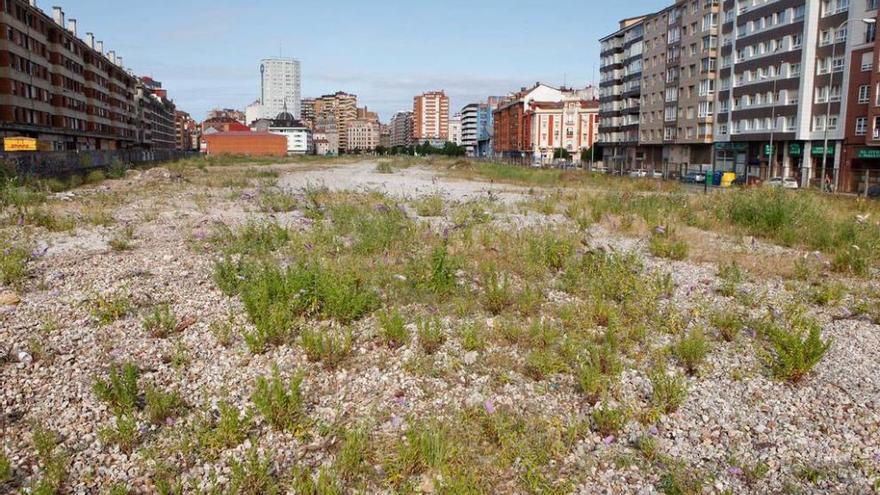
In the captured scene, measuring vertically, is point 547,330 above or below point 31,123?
below

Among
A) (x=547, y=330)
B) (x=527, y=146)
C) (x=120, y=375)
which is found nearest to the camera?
(x=120, y=375)

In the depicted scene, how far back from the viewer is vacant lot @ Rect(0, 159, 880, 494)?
6.05 metres

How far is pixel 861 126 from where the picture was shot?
5181cm

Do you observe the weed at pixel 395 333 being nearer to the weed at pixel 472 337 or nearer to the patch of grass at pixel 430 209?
the weed at pixel 472 337

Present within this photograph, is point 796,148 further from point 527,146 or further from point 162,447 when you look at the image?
point 527,146

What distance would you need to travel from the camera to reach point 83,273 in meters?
12.3

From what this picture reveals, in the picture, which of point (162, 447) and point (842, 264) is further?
point (842, 264)

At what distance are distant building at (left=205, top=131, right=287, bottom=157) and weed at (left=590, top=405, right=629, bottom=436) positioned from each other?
6404 inches

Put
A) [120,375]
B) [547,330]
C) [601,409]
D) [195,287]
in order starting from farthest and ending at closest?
[195,287]
[547,330]
[120,375]
[601,409]

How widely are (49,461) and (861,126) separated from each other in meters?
58.8

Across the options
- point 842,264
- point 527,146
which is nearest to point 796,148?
point 842,264

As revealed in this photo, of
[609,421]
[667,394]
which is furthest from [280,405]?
[667,394]

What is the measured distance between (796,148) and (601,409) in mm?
60742

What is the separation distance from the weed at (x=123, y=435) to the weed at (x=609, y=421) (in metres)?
4.43
